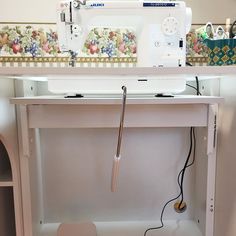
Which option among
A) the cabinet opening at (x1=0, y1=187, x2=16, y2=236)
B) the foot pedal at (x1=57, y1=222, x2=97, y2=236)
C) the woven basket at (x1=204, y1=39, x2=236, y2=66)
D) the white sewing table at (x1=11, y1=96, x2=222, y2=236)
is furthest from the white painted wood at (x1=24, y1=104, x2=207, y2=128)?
the foot pedal at (x1=57, y1=222, x2=97, y2=236)

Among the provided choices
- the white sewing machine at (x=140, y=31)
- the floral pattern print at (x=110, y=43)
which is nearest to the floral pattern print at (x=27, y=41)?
the floral pattern print at (x=110, y=43)

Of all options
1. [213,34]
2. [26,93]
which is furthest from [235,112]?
[26,93]

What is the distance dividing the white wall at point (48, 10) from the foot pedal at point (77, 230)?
0.86 metres

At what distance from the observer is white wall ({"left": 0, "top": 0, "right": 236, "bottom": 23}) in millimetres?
1023

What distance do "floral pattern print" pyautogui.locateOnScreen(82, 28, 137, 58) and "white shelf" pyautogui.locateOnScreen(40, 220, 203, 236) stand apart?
0.75m

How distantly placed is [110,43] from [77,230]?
78cm

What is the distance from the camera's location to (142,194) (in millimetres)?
1153

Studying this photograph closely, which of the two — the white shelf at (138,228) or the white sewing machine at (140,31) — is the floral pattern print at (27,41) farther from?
the white shelf at (138,228)

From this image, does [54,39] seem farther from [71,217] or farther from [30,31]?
[71,217]

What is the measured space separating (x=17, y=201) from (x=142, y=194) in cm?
57

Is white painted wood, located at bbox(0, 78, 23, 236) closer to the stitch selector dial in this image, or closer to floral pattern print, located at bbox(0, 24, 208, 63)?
floral pattern print, located at bbox(0, 24, 208, 63)

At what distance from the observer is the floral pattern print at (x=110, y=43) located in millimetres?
1048

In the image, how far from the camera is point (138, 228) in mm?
1085

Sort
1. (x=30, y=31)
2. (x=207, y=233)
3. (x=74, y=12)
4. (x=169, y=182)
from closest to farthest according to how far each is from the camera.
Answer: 1. (x=74, y=12)
2. (x=207, y=233)
3. (x=30, y=31)
4. (x=169, y=182)
